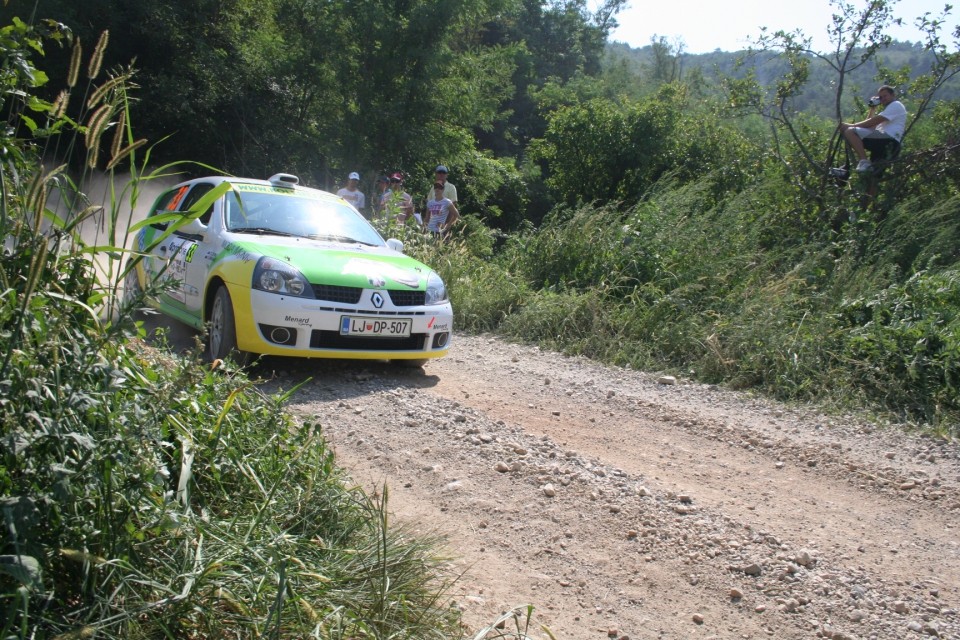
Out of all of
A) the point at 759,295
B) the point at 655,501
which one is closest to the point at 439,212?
the point at 759,295

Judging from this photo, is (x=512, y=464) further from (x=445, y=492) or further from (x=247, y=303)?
(x=247, y=303)

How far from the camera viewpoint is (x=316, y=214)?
26.5 feet

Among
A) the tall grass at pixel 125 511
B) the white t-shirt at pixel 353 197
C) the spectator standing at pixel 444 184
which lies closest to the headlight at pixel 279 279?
the tall grass at pixel 125 511

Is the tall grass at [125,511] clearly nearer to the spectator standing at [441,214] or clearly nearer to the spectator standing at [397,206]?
the spectator standing at [397,206]

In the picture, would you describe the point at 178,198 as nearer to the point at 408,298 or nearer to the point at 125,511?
the point at 408,298

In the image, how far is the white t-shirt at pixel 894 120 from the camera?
11445 millimetres

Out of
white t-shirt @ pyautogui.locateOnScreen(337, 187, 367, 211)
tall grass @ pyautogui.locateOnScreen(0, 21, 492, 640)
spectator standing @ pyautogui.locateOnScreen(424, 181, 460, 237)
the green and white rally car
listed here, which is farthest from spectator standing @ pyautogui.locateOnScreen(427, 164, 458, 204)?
tall grass @ pyautogui.locateOnScreen(0, 21, 492, 640)

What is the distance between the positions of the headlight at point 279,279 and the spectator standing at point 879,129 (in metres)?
8.23

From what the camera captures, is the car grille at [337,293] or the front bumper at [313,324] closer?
the front bumper at [313,324]

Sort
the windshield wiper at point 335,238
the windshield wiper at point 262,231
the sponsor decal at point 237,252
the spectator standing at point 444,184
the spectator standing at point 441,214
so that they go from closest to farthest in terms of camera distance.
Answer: the sponsor decal at point 237,252
the windshield wiper at point 262,231
the windshield wiper at point 335,238
the spectator standing at point 441,214
the spectator standing at point 444,184

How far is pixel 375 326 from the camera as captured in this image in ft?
22.6

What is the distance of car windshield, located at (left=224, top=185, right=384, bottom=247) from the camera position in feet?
24.8

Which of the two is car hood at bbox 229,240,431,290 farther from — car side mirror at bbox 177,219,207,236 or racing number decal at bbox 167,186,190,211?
racing number decal at bbox 167,186,190,211

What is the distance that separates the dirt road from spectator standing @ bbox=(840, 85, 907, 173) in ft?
18.6
